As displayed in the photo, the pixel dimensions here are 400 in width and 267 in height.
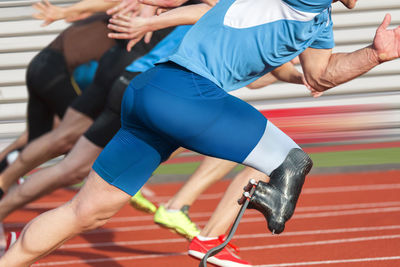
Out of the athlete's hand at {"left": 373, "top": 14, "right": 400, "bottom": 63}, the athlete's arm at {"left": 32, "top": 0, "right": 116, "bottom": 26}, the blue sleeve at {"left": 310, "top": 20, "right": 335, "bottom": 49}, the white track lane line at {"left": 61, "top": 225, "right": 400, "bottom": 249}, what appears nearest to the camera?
the athlete's hand at {"left": 373, "top": 14, "right": 400, "bottom": 63}

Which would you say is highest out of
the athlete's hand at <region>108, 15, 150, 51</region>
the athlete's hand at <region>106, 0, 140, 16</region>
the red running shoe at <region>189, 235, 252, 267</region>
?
the athlete's hand at <region>106, 0, 140, 16</region>

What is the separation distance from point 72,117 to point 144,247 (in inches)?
36.3

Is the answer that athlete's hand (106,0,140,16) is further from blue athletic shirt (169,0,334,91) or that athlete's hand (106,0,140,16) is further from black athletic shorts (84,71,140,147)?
blue athletic shirt (169,0,334,91)

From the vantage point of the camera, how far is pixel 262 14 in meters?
2.28

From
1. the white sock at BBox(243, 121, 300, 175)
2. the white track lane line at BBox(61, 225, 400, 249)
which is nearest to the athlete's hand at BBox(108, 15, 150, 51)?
the white sock at BBox(243, 121, 300, 175)

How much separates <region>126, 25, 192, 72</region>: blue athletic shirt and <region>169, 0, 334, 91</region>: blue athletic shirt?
127 centimetres

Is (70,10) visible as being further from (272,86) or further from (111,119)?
(272,86)

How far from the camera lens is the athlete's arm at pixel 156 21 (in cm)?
286

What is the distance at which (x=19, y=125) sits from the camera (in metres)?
6.49

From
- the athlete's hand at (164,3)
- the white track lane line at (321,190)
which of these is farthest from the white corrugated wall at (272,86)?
the athlete's hand at (164,3)

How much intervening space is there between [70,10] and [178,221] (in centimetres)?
143

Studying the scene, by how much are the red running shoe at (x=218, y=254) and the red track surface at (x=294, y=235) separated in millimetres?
547

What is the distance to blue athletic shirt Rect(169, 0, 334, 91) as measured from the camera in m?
2.26

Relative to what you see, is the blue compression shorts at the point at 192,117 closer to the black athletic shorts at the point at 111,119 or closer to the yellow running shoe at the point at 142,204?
the black athletic shorts at the point at 111,119
